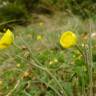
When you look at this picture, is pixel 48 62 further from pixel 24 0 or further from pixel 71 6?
pixel 24 0

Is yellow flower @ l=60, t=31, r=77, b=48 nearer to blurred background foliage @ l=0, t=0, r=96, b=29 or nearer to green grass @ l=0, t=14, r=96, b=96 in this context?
green grass @ l=0, t=14, r=96, b=96

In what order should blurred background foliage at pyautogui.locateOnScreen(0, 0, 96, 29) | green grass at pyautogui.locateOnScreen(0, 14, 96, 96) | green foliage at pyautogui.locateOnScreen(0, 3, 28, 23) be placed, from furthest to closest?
green foliage at pyautogui.locateOnScreen(0, 3, 28, 23), blurred background foliage at pyautogui.locateOnScreen(0, 0, 96, 29), green grass at pyautogui.locateOnScreen(0, 14, 96, 96)

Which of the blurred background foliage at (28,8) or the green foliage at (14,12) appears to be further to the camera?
the green foliage at (14,12)

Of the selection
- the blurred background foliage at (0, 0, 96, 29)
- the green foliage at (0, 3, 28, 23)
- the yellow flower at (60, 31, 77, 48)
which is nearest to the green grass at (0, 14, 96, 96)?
the yellow flower at (60, 31, 77, 48)

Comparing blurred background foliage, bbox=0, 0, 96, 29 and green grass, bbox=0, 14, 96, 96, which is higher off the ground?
blurred background foliage, bbox=0, 0, 96, 29

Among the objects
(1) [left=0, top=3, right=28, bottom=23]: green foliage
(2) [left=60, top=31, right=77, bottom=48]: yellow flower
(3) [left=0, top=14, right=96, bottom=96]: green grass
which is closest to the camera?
(2) [left=60, top=31, right=77, bottom=48]: yellow flower

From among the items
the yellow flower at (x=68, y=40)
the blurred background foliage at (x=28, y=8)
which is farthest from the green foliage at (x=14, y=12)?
the yellow flower at (x=68, y=40)

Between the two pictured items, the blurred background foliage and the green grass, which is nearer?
the green grass

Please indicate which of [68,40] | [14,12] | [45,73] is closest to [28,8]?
[14,12]

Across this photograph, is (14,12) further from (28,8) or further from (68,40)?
(68,40)

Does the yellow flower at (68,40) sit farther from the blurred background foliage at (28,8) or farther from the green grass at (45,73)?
the blurred background foliage at (28,8)

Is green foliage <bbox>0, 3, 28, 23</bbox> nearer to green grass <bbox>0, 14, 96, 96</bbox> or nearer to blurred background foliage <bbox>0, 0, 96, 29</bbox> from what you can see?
blurred background foliage <bbox>0, 0, 96, 29</bbox>

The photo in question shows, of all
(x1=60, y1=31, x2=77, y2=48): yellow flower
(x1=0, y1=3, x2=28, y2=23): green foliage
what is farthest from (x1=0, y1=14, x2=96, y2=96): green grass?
(x1=0, y1=3, x2=28, y2=23): green foliage
